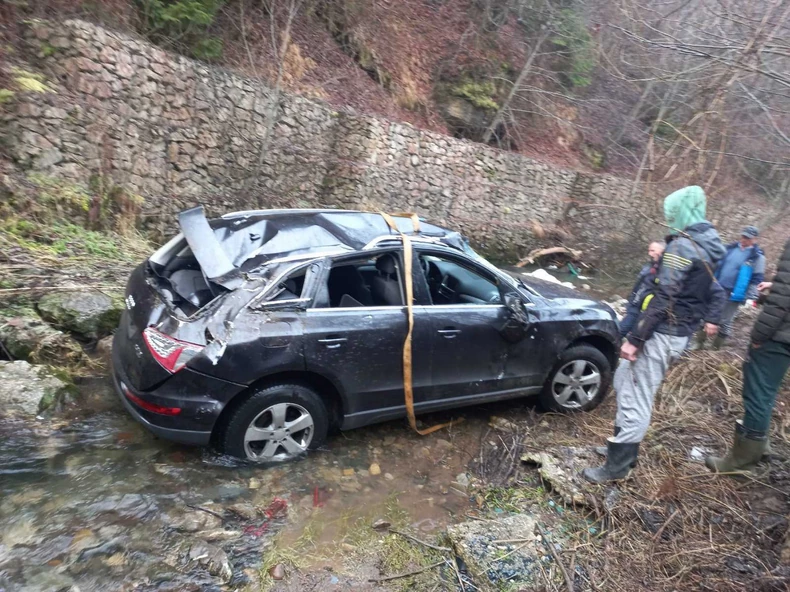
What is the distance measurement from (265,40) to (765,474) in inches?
410

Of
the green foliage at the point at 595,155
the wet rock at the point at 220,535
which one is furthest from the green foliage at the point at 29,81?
the green foliage at the point at 595,155

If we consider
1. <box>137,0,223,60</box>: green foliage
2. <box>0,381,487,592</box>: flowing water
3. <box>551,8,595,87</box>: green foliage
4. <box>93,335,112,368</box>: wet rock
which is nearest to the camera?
<box>0,381,487,592</box>: flowing water

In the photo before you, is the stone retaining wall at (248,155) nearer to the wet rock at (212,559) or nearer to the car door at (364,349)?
the car door at (364,349)

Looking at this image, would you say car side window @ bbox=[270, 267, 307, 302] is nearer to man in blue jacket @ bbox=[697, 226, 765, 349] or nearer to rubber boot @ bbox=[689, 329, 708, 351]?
rubber boot @ bbox=[689, 329, 708, 351]

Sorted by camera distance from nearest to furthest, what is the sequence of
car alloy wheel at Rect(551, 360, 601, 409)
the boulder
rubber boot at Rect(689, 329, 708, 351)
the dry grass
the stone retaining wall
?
the dry grass < the boulder < car alloy wheel at Rect(551, 360, 601, 409) < rubber boot at Rect(689, 329, 708, 351) < the stone retaining wall

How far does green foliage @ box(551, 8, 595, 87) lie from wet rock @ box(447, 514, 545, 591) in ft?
49.1

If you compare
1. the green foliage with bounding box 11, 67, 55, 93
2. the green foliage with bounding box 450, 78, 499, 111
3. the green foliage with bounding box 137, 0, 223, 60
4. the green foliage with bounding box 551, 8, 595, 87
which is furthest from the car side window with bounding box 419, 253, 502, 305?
the green foliage with bounding box 551, 8, 595, 87

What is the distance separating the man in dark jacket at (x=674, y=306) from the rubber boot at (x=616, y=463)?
0.10 m

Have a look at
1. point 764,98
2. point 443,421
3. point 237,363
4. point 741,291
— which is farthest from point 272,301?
point 741,291

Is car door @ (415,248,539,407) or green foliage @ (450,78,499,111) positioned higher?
green foliage @ (450,78,499,111)

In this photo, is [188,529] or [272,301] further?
[272,301]

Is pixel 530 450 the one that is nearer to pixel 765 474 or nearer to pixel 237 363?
pixel 765 474

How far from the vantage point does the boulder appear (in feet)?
15.5

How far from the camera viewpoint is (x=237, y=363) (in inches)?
133
